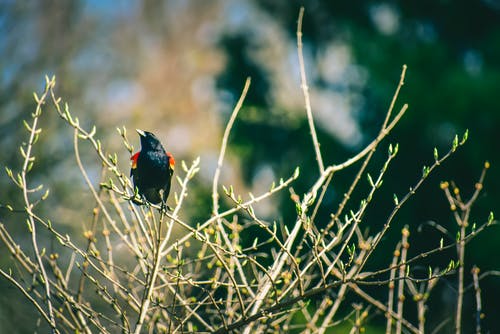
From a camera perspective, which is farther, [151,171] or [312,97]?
[312,97]

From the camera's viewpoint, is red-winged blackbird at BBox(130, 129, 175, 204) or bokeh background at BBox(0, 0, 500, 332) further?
bokeh background at BBox(0, 0, 500, 332)

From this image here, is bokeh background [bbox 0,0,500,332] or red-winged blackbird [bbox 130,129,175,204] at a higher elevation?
bokeh background [bbox 0,0,500,332]

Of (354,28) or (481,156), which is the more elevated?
(354,28)

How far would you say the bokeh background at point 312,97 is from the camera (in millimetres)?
6691

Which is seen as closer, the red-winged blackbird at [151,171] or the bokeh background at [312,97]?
the red-winged blackbird at [151,171]

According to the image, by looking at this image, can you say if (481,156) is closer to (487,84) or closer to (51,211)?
(487,84)

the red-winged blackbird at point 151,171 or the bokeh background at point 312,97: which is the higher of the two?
the bokeh background at point 312,97

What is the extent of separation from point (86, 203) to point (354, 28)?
4.74 metres

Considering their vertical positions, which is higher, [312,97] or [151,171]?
[312,97]

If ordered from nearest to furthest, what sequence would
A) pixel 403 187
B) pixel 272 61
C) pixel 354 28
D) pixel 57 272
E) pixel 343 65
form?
pixel 57 272
pixel 403 187
pixel 354 28
pixel 343 65
pixel 272 61

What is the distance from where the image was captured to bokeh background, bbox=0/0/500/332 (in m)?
6.69

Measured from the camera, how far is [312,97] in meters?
8.63

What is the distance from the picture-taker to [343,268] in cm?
198

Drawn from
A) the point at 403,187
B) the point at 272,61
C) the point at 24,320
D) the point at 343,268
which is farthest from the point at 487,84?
the point at 24,320
